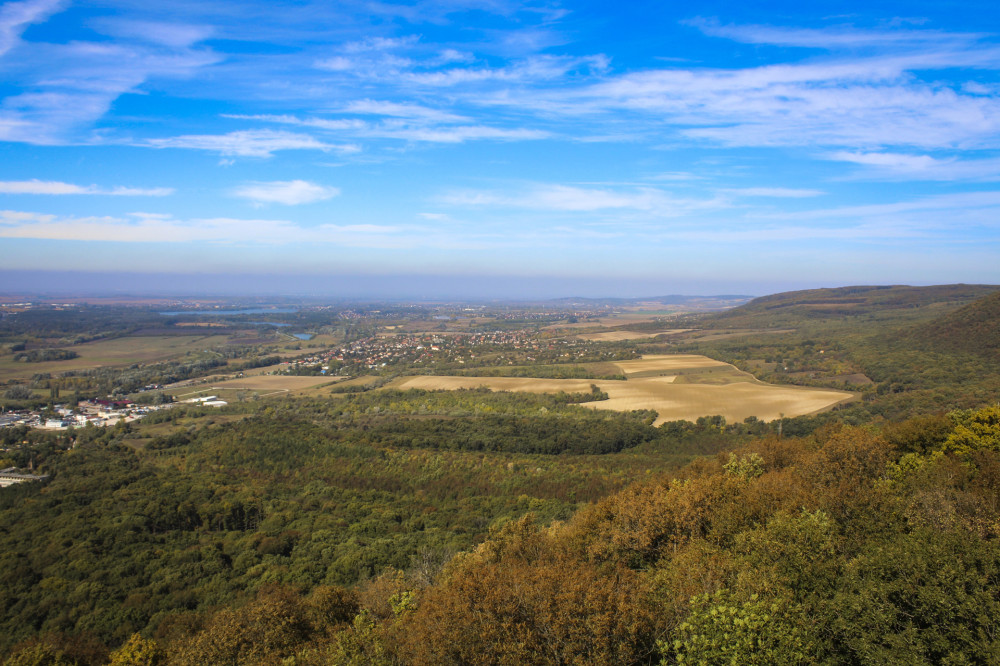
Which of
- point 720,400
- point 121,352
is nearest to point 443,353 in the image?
point 720,400

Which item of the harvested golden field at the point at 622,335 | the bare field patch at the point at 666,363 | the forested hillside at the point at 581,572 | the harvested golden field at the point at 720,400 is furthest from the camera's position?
the harvested golden field at the point at 622,335

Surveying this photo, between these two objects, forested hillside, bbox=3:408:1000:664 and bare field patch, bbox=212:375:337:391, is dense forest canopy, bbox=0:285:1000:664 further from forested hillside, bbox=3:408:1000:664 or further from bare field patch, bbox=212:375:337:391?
bare field patch, bbox=212:375:337:391

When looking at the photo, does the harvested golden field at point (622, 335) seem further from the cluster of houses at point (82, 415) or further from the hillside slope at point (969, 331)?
the cluster of houses at point (82, 415)

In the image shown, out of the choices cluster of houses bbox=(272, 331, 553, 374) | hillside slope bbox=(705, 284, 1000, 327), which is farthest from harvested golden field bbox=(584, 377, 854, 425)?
hillside slope bbox=(705, 284, 1000, 327)

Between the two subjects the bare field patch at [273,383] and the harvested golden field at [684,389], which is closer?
the harvested golden field at [684,389]

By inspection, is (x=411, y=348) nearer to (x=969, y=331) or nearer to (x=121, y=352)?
(x=121, y=352)

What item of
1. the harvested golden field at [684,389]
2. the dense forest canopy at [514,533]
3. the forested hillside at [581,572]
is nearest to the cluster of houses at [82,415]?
the dense forest canopy at [514,533]
